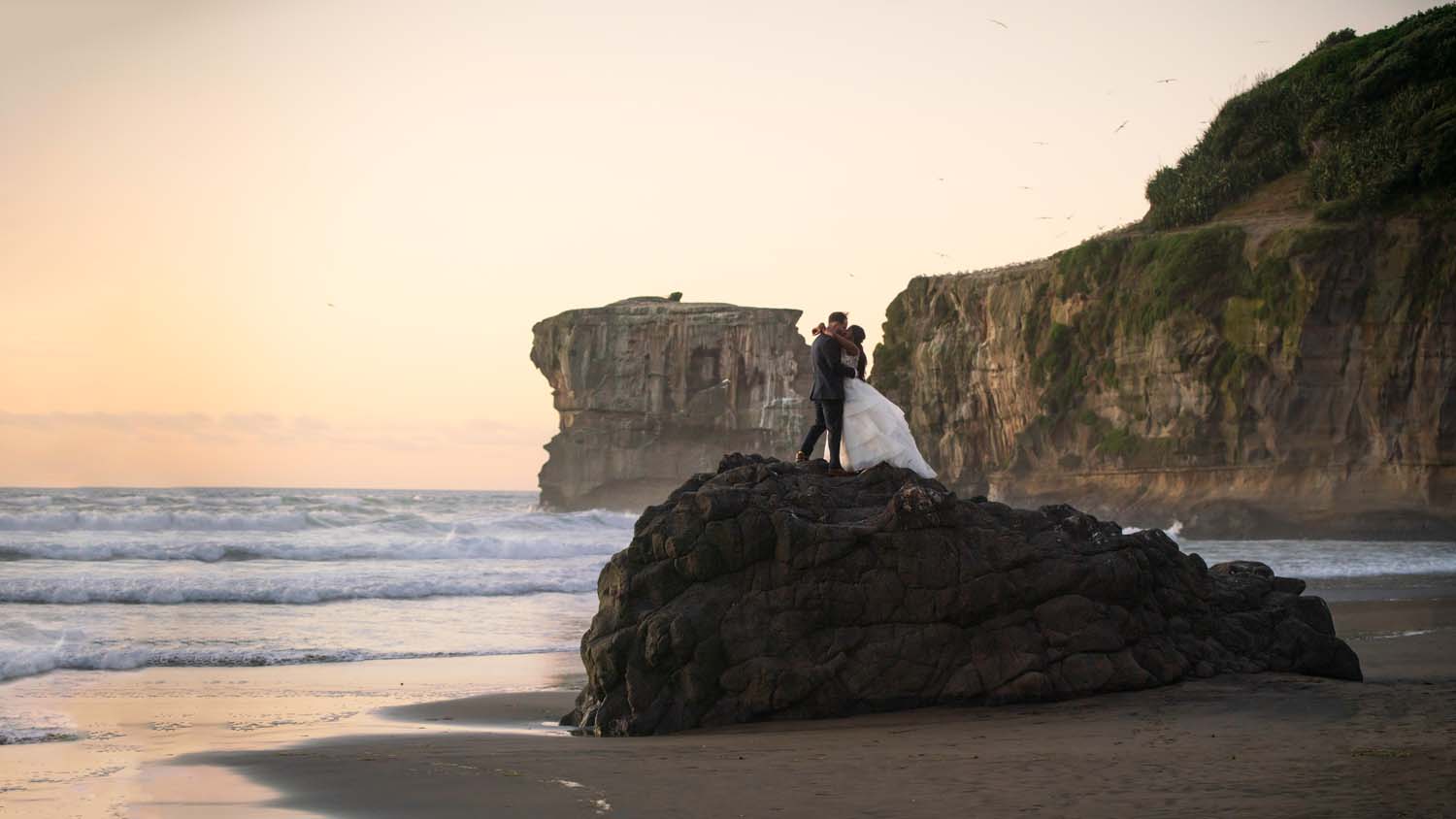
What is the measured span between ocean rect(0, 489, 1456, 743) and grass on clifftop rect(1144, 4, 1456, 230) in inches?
412

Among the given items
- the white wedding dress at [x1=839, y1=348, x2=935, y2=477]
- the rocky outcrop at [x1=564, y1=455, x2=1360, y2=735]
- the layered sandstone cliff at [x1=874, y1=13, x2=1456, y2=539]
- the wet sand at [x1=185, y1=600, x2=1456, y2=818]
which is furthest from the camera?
the layered sandstone cliff at [x1=874, y1=13, x2=1456, y2=539]

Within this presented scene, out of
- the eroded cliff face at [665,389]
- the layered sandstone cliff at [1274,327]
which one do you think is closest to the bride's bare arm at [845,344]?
the layered sandstone cliff at [1274,327]

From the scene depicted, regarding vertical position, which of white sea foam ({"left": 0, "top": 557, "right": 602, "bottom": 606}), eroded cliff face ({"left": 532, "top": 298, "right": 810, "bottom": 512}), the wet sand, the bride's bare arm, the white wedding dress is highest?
eroded cliff face ({"left": 532, "top": 298, "right": 810, "bottom": 512})

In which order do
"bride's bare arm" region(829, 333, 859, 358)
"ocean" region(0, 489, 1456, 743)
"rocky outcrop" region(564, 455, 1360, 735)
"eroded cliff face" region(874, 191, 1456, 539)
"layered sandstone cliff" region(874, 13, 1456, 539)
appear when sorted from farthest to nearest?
"layered sandstone cliff" region(874, 13, 1456, 539)
"eroded cliff face" region(874, 191, 1456, 539)
"ocean" region(0, 489, 1456, 743)
"bride's bare arm" region(829, 333, 859, 358)
"rocky outcrop" region(564, 455, 1360, 735)

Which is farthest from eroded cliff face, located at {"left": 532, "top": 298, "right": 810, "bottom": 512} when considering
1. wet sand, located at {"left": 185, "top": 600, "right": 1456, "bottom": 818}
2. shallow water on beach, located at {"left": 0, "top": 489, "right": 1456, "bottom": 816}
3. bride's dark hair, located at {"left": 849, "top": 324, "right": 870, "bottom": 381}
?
wet sand, located at {"left": 185, "top": 600, "right": 1456, "bottom": 818}

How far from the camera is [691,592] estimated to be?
34.0 feet

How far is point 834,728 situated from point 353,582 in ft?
52.6

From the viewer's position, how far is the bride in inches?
480

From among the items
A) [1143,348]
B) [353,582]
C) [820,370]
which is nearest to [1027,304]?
[1143,348]

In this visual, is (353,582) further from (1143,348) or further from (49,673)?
(1143,348)

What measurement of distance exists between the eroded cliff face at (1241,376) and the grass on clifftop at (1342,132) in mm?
1193

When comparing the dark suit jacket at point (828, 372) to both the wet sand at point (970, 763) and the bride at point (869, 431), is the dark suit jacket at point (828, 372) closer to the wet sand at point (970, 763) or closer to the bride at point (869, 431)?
the bride at point (869, 431)

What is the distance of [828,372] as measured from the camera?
1230 centimetres

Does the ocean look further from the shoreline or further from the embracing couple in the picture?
the embracing couple
